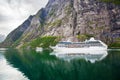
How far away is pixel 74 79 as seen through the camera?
2502 inches

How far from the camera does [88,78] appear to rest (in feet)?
210

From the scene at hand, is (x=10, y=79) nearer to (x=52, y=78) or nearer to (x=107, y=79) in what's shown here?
Answer: (x=52, y=78)

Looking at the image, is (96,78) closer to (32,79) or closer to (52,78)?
(52,78)

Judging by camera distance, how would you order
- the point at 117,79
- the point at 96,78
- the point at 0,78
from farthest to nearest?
the point at 0,78 → the point at 96,78 → the point at 117,79

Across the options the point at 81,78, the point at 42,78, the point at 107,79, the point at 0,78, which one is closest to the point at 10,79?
the point at 0,78

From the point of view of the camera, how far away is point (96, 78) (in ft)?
208

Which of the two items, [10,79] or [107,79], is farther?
[10,79]

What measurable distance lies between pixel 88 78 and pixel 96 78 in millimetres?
2101

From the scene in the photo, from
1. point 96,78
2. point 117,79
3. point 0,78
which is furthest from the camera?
point 0,78

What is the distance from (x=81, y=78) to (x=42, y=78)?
10764mm

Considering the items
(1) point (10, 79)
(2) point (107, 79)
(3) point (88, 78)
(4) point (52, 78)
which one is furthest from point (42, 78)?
(2) point (107, 79)

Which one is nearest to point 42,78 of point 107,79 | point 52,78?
point 52,78

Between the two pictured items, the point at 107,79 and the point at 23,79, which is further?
the point at 23,79

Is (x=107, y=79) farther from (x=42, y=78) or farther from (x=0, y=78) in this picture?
(x=0, y=78)
